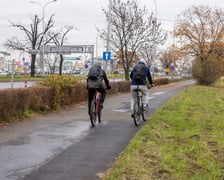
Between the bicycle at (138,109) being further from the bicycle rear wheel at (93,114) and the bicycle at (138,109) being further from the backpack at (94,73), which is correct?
the backpack at (94,73)

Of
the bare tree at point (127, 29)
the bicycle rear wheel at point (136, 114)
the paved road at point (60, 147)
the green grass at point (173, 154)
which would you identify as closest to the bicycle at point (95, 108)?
the paved road at point (60, 147)

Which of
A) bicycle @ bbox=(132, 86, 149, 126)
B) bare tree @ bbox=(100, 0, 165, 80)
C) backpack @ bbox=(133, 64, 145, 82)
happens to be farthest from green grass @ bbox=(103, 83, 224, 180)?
bare tree @ bbox=(100, 0, 165, 80)

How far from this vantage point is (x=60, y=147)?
7117mm

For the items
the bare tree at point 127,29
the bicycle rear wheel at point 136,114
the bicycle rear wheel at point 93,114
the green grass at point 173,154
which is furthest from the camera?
the bare tree at point 127,29

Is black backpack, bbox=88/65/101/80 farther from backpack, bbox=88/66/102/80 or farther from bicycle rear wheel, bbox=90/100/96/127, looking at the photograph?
bicycle rear wheel, bbox=90/100/96/127

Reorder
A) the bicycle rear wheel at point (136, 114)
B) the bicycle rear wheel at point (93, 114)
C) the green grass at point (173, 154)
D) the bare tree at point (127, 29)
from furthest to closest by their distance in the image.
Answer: the bare tree at point (127, 29) < the bicycle rear wheel at point (136, 114) < the bicycle rear wheel at point (93, 114) < the green grass at point (173, 154)

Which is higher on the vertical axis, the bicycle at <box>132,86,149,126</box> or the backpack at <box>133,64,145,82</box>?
the backpack at <box>133,64,145,82</box>

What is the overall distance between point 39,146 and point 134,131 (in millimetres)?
2689

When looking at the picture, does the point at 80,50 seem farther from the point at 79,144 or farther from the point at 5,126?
the point at 79,144

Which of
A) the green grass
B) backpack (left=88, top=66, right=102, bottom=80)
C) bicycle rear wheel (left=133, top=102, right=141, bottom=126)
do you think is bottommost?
the green grass

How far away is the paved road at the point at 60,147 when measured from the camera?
5434mm

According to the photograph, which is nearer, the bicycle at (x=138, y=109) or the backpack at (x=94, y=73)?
the backpack at (x=94, y=73)

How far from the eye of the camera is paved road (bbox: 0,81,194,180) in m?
5.43

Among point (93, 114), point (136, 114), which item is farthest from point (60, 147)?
point (136, 114)
